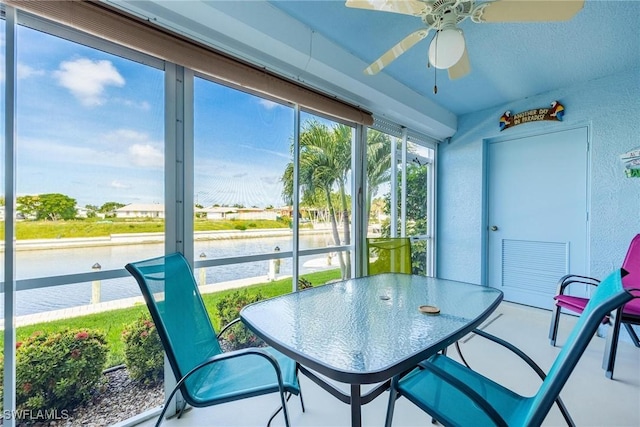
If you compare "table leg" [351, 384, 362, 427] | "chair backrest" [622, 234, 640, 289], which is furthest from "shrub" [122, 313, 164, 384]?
"chair backrest" [622, 234, 640, 289]

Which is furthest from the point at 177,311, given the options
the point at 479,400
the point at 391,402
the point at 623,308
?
the point at 623,308

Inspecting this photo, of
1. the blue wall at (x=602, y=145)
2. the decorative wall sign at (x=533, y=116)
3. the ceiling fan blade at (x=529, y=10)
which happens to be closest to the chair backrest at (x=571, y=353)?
the ceiling fan blade at (x=529, y=10)

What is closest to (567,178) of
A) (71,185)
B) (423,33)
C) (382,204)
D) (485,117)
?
(485,117)

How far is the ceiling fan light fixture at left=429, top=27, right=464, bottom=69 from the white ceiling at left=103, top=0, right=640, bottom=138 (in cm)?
63

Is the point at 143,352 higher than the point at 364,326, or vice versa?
the point at 364,326

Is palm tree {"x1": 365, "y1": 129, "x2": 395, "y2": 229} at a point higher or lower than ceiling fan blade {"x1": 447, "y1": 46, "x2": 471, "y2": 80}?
lower

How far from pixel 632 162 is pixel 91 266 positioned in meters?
4.50

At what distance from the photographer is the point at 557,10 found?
50.4 inches

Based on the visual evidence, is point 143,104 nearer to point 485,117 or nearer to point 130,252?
point 130,252

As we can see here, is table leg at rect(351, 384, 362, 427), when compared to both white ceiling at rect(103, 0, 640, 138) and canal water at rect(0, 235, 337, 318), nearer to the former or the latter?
canal water at rect(0, 235, 337, 318)

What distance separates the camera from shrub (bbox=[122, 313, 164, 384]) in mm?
1749

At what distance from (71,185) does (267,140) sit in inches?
53.5

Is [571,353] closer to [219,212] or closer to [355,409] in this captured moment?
[355,409]

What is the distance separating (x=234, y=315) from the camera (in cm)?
230
